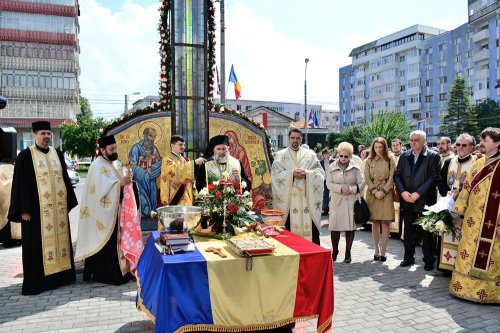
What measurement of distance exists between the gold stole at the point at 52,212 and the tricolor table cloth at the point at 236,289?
2.68m

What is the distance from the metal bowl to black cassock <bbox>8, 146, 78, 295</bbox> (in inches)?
105

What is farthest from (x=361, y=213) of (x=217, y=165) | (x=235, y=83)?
(x=235, y=83)

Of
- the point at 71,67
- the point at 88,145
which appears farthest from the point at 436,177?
the point at 71,67

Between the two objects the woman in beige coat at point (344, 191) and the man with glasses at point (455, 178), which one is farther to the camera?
the woman in beige coat at point (344, 191)

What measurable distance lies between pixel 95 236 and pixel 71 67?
41996 millimetres

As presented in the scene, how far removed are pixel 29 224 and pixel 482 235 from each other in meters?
5.94

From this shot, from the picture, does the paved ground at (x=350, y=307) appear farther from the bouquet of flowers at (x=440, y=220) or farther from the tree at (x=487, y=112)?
the tree at (x=487, y=112)

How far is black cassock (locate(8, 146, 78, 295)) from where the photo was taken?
5797 mm

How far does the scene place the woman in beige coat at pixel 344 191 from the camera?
23.3 feet

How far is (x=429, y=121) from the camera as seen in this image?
63.6 meters

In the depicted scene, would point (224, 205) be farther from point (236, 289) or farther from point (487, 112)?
point (487, 112)

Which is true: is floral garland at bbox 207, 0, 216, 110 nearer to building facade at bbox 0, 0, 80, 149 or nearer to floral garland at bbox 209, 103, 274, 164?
floral garland at bbox 209, 103, 274, 164

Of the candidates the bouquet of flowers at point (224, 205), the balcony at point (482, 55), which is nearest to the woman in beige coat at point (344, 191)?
the bouquet of flowers at point (224, 205)

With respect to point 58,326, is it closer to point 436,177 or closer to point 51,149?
point 51,149
